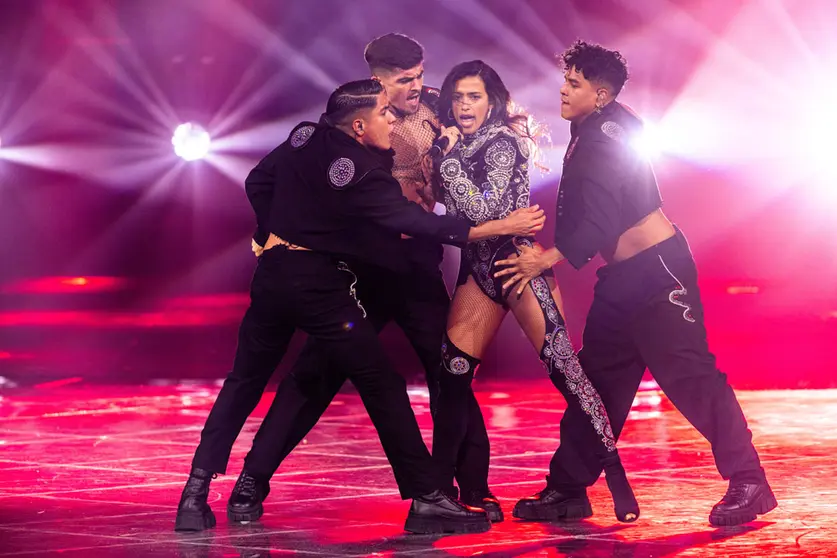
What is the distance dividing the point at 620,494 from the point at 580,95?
4.61 feet

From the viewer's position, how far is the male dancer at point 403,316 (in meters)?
5.08

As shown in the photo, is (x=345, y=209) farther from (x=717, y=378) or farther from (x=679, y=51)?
(x=679, y=51)

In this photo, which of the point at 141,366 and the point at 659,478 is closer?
the point at 659,478

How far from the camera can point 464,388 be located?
4973 millimetres

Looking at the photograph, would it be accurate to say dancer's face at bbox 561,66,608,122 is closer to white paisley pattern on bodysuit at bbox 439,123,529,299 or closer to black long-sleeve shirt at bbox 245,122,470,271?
white paisley pattern on bodysuit at bbox 439,123,529,299

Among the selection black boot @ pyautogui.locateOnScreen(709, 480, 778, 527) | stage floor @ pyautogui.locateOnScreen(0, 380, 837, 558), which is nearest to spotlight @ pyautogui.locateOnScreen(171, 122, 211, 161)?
stage floor @ pyautogui.locateOnScreen(0, 380, 837, 558)

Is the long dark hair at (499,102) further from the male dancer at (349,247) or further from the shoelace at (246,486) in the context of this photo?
the shoelace at (246,486)

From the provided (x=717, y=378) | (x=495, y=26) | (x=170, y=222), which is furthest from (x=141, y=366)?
(x=717, y=378)

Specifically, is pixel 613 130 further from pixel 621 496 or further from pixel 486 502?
pixel 486 502

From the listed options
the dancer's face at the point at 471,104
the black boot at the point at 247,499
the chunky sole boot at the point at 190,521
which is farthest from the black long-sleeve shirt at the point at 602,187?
the chunky sole boot at the point at 190,521

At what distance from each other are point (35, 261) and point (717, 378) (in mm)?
11116

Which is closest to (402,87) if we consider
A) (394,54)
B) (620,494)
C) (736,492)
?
(394,54)

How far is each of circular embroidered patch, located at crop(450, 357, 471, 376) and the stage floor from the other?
562mm

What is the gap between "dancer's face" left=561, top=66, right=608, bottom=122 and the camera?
16.4 feet
